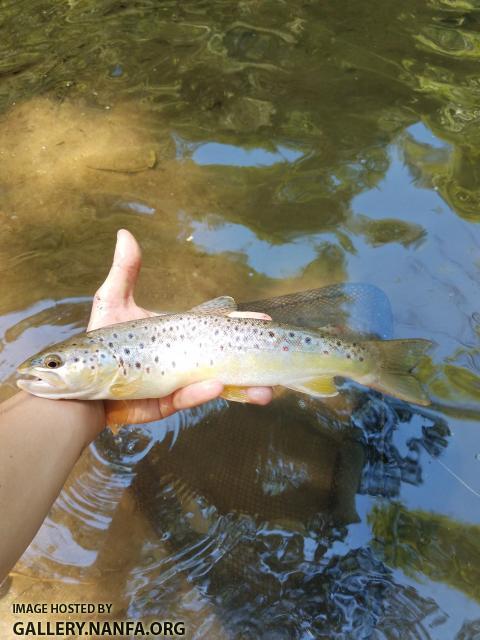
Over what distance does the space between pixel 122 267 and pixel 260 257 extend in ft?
6.06

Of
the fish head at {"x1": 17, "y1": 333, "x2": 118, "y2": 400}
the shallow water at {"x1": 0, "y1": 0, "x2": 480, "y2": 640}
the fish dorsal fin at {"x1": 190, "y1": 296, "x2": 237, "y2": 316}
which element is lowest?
the shallow water at {"x1": 0, "y1": 0, "x2": 480, "y2": 640}

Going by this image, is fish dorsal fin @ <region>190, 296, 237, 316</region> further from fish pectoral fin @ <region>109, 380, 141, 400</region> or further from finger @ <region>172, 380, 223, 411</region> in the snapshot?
fish pectoral fin @ <region>109, 380, 141, 400</region>

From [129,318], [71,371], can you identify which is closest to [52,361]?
[71,371]

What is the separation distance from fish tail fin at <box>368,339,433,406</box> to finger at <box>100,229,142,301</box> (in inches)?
63.5

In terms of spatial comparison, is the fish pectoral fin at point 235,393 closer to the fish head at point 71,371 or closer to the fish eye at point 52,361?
the fish head at point 71,371

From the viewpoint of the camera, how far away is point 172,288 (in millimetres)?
4898

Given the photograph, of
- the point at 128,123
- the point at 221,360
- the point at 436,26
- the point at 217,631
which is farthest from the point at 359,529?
the point at 436,26

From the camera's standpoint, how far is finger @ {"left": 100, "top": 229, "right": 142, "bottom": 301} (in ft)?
11.8

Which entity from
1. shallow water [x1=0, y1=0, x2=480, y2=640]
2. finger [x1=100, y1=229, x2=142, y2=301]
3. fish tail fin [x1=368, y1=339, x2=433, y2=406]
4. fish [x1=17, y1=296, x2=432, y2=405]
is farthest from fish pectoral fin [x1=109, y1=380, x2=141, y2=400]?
fish tail fin [x1=368, y1=339, x2=433, y2=406]

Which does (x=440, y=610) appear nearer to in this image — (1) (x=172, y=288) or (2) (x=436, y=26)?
(1) (x=172, y=288)

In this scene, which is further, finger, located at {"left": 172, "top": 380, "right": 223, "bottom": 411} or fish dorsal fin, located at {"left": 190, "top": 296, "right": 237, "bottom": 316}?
fish dorsal fin, located at {"left": 190, "top": 296, "right": 237, "bottom": 316}

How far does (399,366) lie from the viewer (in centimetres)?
339

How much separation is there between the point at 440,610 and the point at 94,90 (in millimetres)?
6389

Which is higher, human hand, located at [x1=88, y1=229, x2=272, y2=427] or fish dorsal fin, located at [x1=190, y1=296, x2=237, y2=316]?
fish dorsal fin, located at [x1=190, y1=296, x2=237, y2=316]
